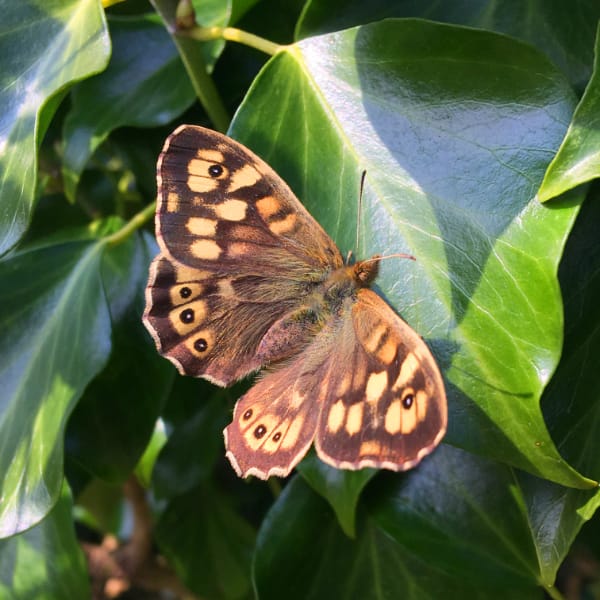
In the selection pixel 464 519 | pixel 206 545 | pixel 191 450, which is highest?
pixel 464 519

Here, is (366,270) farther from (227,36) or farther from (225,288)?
(227,36)

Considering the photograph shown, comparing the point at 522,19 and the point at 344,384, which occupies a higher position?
the point at 522,19

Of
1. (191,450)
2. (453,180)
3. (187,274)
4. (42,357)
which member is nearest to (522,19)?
(453,180)

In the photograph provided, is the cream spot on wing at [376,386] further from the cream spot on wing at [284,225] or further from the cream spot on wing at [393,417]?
the cream spot on wing at [284,225]

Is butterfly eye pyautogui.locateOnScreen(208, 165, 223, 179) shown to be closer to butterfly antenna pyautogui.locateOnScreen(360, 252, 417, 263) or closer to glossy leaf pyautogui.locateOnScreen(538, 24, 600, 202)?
butterfly antenna pyautogui.locateOnScreen(360, 252, 417, 263)

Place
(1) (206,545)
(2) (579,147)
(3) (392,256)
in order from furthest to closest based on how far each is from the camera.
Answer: (1) (206,545) → (3) (392,256) → (2) (579,147)

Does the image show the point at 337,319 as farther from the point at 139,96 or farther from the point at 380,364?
the point at 139,96

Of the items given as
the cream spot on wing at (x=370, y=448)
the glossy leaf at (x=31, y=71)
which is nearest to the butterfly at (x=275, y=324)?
the cream spot on wing at (x=370, y=448)

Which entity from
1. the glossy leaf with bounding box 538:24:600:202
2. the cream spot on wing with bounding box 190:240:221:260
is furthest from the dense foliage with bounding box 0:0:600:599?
the cream spot on wing with bounding box 190:240:221:260

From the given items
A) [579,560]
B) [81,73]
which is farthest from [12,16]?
[579,560]
